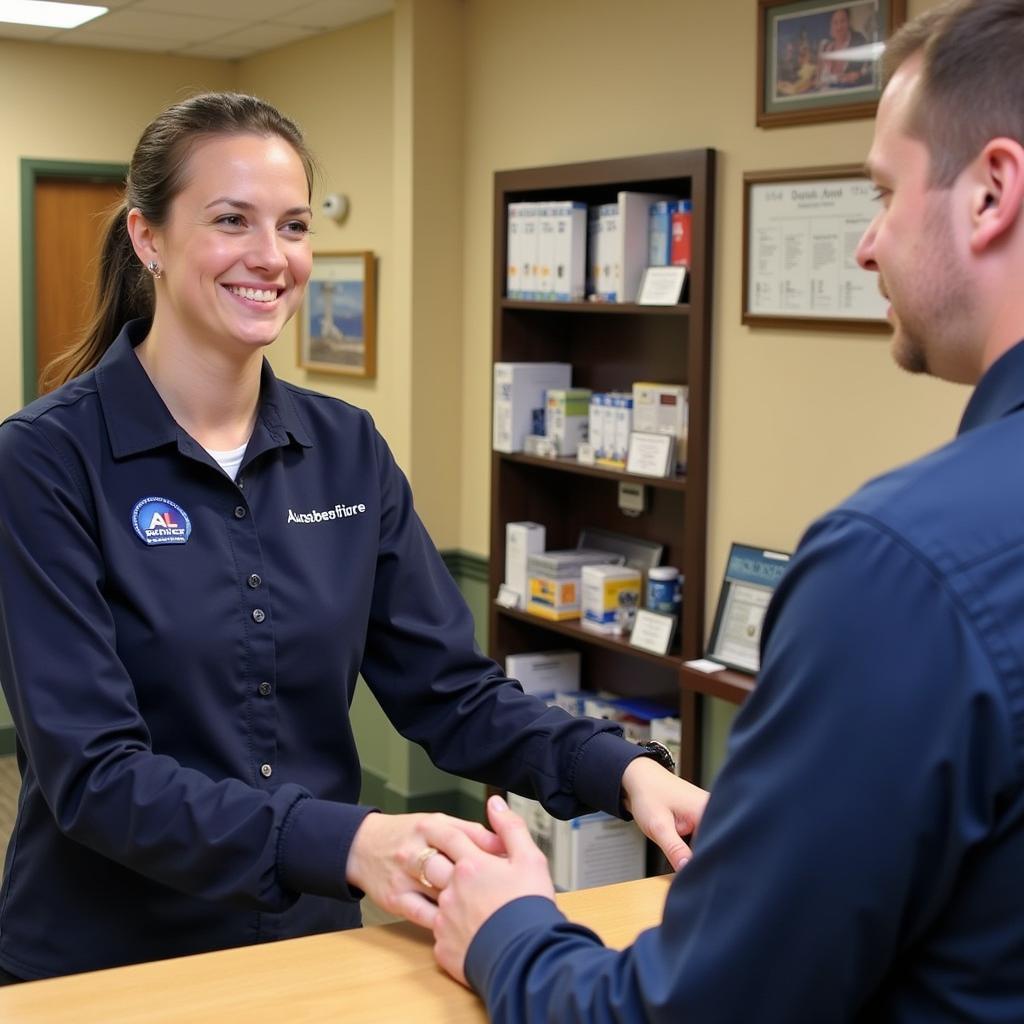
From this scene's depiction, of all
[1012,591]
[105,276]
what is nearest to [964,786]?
[1012,591]

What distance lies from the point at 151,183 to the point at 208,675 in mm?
569

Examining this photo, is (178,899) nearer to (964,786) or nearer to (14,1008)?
(14,1008)

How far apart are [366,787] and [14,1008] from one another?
381 cm

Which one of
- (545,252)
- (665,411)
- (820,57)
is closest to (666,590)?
(665,411)

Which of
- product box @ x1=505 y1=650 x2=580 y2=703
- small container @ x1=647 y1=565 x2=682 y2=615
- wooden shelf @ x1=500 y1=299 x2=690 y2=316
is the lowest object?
product box @ x1=505 y1=650 x2=580 y2=703

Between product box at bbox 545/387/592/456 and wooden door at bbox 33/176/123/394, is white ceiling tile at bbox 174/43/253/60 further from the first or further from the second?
product box at bbox 545/387/592/456

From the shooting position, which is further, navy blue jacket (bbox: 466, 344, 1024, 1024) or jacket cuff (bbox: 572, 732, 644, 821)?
jacket cuff (bbox: 572, 732, 644, 821)

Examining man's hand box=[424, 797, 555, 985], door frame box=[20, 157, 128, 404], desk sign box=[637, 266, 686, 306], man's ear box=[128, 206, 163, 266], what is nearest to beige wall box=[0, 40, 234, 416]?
door frame box=[20, 157, 128, 404]

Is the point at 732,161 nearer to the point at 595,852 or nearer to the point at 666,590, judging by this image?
the point at 666,590

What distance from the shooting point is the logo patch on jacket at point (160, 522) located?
1422mm

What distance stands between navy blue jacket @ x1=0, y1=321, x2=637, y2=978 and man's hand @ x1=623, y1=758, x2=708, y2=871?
27mm

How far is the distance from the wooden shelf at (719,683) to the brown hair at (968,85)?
2.38 metres

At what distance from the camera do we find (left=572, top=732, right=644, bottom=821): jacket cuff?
1.40m

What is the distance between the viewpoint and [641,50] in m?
3.59
